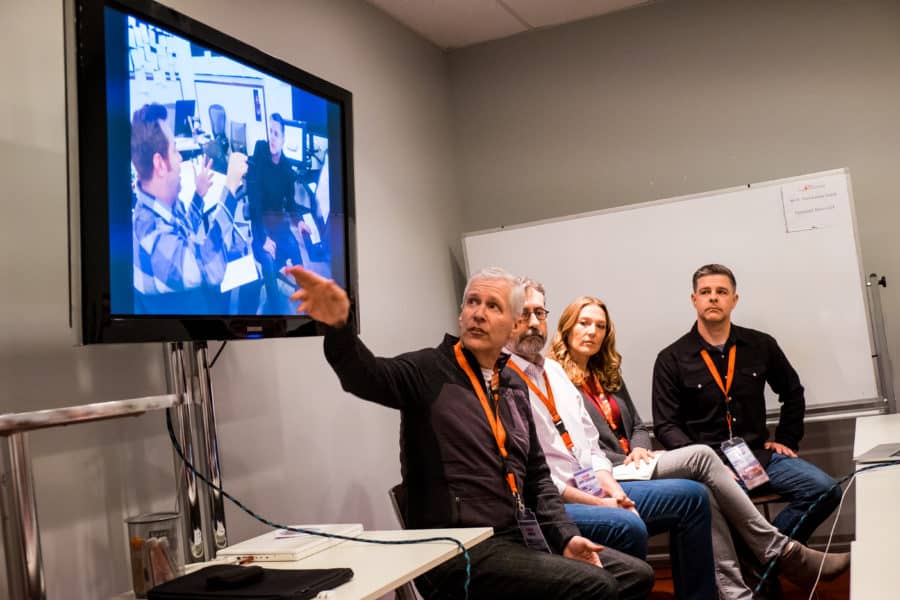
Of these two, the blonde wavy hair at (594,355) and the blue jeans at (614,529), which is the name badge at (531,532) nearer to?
the blue jeans at (614,529)

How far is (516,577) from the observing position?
2549mm

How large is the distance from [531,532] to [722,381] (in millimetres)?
1998

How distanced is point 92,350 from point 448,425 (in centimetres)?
103

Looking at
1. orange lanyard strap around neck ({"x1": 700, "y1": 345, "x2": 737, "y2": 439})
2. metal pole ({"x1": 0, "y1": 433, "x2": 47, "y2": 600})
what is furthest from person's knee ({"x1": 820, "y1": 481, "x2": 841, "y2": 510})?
metal pole ({"x1": 0, "y1": 433, "x2": 47, "y2": 600})

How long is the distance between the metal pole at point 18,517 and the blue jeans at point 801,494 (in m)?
3.15

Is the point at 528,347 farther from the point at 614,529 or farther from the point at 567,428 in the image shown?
the point at 614,529

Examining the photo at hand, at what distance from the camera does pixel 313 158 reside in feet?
9.63

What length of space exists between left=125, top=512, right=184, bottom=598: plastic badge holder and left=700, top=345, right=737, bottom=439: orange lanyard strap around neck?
2.96m

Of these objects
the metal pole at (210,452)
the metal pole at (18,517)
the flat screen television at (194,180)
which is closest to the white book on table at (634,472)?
the flat screen television at (194,180)

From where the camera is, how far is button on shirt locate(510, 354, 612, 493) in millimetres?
3523

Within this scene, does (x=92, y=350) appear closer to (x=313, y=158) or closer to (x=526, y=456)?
(x=313, y=158)

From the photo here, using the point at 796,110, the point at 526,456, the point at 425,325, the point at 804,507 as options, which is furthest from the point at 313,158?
the point at 796,110

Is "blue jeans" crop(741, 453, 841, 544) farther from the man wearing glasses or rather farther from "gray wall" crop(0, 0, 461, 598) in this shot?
"gray wall" crop(0, 0, 461, 598)

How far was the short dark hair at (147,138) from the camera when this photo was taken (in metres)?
2.25
